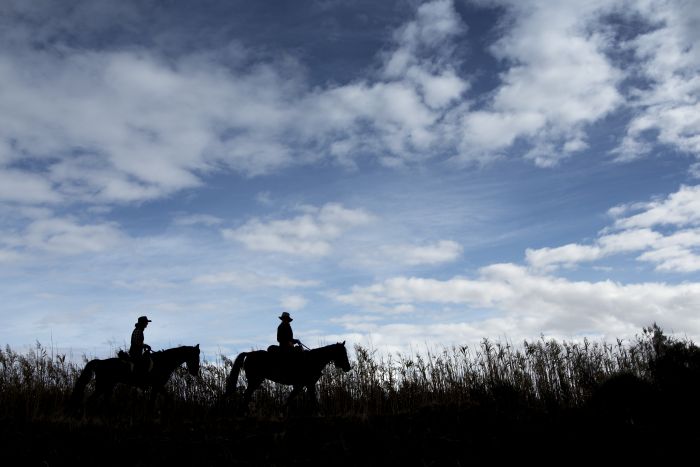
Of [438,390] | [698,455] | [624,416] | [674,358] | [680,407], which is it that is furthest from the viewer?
[438,390]

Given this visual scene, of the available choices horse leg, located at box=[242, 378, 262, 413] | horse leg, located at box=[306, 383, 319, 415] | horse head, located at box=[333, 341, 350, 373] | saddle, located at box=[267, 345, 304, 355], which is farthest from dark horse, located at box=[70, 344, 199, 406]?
horse head, located at box=[333, 341, 350, 373]

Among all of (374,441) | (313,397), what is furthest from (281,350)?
(374,441)

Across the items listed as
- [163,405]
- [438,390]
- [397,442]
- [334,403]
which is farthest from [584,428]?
[163,405]

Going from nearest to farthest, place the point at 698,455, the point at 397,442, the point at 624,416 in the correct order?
the point at 698,455, the point at 397,442, the point at 624,416

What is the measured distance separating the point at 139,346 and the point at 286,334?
3.96 metres

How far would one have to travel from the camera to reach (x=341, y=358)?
45.5 ft

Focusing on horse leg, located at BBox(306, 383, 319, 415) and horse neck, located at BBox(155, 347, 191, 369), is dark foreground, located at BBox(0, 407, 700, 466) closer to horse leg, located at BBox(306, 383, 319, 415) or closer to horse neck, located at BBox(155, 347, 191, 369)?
horse leg, located at BBox(306, 383, 319, 415)

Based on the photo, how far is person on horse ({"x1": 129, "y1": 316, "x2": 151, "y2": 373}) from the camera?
13.5m

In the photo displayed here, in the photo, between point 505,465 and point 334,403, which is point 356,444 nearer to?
point 505,465

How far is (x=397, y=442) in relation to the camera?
25.1ft

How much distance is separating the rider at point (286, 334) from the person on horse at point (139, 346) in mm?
3545

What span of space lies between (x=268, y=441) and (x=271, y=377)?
5.99 m

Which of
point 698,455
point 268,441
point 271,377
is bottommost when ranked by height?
point 698,455

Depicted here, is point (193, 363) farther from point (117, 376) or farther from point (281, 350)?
point (281, 350)
